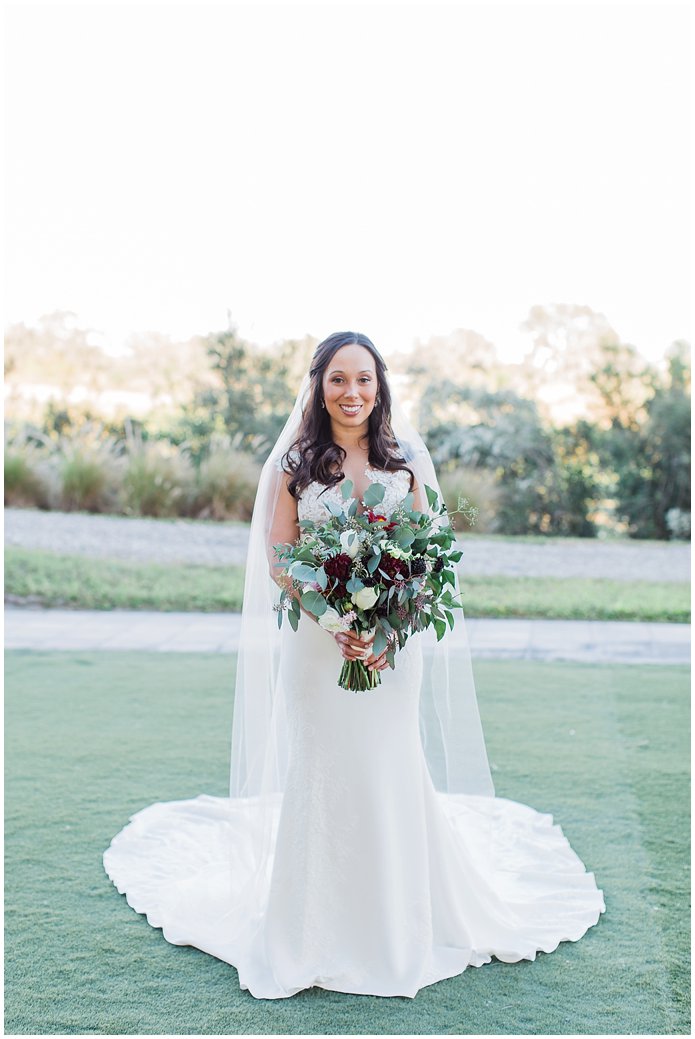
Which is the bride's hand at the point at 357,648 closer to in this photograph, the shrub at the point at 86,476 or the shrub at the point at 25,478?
the shrub at the point at 86,476

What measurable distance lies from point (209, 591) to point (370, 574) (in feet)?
23.6

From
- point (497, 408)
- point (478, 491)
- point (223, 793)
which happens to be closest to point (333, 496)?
point (223, 793)

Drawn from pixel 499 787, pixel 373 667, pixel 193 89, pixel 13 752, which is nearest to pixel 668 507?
pixel 193 89

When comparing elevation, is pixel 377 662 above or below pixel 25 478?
below

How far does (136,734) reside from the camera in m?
5.52

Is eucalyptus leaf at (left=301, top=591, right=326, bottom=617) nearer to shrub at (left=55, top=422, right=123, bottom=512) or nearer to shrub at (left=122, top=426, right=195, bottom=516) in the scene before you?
shrub at (left=122, top=426, right=195, bottom=516)

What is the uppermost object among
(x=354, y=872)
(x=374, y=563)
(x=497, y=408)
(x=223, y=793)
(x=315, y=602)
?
(x=497, y=408)

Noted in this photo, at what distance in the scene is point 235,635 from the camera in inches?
331

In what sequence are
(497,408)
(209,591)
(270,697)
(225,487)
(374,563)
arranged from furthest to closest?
(497,408)
(225,487)
(209,591)
(270,697)
(374,563)

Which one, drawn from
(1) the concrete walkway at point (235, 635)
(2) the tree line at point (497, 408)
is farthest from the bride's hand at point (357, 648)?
(2) the tree line at point (497, 408)

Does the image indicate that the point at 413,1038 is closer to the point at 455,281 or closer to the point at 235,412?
the point at 455,281

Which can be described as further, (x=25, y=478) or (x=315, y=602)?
(x=25, y=478)

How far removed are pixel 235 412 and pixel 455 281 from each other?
3.39 metres

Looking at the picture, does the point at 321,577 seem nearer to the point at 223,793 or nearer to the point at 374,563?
the point at 374,563
